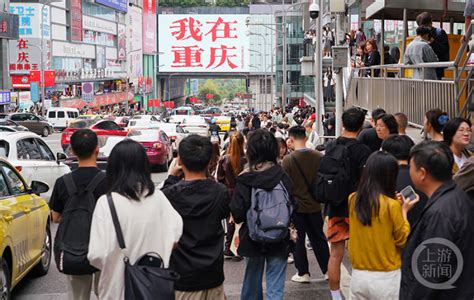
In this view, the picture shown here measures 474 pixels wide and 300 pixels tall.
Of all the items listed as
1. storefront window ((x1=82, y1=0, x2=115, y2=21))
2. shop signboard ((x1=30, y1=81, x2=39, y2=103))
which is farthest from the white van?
storefront window ((x1=82, y1=0, x2=115, y2=21))

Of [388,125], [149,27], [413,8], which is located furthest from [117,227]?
[149,27]

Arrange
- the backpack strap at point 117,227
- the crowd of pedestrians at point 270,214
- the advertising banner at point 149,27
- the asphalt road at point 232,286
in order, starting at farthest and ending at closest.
A: 1. the advertising banner at point 149,27
2. the asphalt road at point 232,286
3. the backpack strap at point 117,227
4. the crowd of pedestrians at point 270,214

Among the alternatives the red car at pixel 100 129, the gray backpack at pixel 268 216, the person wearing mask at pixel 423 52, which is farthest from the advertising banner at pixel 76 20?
the gray backpack at pixel 268 216

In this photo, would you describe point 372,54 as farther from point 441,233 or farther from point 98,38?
point 98,38

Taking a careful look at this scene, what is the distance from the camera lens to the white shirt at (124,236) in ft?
16.3

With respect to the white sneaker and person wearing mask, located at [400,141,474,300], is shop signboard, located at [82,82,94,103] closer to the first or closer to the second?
the white sneaker

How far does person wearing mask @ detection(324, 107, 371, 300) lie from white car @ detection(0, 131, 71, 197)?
6.85 m

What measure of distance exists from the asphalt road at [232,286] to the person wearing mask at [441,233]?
4.07 meters

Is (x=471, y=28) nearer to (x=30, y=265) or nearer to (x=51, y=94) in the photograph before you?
(x=30, y=265)

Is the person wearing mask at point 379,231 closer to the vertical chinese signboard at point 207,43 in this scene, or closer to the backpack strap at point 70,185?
the backpack strap at point 70,185

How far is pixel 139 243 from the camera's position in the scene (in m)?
5.04

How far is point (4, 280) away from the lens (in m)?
7.56

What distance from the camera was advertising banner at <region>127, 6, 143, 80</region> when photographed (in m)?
118

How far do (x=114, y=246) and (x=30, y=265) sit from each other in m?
4.28
